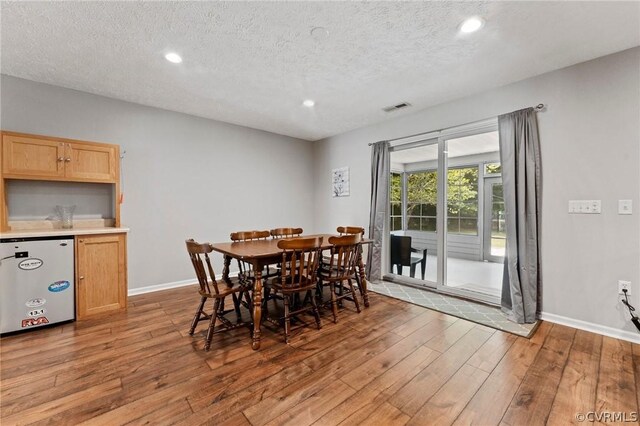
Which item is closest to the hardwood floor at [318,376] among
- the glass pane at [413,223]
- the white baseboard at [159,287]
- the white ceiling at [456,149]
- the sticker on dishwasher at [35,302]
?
the sticker on dishwasher at [35,302]

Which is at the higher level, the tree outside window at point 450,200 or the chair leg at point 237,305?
the tree outside window at point 450,200

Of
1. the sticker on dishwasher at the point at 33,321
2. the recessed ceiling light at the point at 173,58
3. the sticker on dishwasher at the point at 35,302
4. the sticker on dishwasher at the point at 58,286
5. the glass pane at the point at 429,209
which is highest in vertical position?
the recessed ceiling light at the point at 173,58

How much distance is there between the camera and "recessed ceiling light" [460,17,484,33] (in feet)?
6.54

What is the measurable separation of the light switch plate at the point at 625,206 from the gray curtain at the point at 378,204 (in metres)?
2.50

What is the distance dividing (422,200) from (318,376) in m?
3.20

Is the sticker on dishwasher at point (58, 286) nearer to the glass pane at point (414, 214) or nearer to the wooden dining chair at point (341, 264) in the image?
the wooden dining chair at point (341, 264)

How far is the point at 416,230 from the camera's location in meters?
4.41

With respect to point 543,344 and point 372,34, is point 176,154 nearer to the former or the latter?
point 372,34

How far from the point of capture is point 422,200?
4254mm

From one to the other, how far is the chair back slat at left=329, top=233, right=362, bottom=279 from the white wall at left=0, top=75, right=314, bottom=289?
2312 mm

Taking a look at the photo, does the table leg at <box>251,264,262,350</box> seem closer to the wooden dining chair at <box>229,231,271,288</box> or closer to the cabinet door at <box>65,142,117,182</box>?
the wooden dining chair at <box>229,231,271,288</box>

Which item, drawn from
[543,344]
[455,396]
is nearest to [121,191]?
[455,396]

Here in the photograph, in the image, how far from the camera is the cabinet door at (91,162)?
2963 mm

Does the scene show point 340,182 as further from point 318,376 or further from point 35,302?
point 35,302
